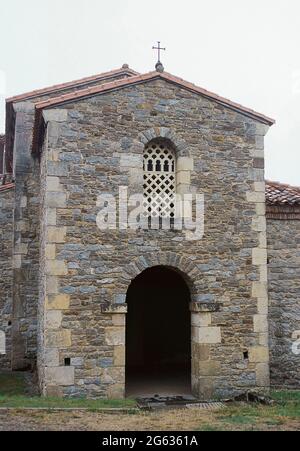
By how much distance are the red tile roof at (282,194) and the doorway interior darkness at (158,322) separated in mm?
3600

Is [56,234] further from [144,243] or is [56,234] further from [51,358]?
[51,358]

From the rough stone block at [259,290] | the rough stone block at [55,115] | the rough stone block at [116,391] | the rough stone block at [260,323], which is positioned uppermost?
the rough stone block at [55,115]

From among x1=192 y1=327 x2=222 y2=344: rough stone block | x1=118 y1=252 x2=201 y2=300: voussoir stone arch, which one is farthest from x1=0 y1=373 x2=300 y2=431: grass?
x1=118 y1=252 x2=201 y2=300: voussoir stone arch

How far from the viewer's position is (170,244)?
9734 mm

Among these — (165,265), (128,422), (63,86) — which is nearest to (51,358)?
(128,422)

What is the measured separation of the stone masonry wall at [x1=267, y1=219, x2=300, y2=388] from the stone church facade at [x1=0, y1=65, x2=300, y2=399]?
0.02 meters

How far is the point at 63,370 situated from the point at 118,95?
506cm

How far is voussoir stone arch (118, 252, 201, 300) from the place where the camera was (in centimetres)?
949

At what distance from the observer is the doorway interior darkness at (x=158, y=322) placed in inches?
550

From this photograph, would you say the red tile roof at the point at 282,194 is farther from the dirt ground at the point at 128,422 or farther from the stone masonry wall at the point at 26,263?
the stone masonry wall at the point at 26,263

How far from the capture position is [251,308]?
32.8 feet

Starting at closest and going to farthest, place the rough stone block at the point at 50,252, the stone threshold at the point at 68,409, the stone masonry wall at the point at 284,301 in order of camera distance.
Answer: the stone threshold at the point at 68,409, the rough stone block at the point at 50,252, the stone masonry wall at the point at 284,301

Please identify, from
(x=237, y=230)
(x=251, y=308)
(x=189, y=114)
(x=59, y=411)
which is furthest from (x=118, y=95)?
(x=59, y=411)

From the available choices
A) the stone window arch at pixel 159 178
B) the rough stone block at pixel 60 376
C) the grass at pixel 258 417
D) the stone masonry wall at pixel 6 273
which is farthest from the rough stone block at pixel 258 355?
the stone masonry wall at pixel 6 273
